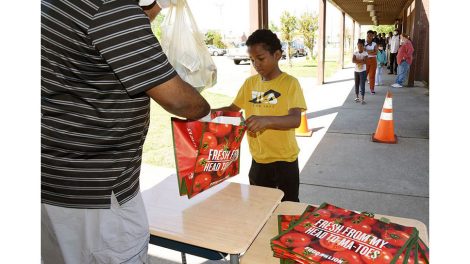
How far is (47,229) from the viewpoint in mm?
1385

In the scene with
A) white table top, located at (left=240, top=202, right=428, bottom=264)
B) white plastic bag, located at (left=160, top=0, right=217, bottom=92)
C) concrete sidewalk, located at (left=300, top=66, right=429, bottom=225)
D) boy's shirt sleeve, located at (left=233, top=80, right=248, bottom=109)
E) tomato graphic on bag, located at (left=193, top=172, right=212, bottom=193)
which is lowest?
concrete sidewalk, located at (left=300, top=66, right=429, bottom=225)

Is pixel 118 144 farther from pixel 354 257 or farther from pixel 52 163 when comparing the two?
pixel 354 257

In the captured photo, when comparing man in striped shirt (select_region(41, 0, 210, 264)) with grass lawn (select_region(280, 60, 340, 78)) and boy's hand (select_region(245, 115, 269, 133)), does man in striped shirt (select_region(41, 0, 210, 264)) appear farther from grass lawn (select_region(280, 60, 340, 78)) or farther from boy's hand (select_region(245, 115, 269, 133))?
grass lawn (select_region(280, 60, 340, 78))

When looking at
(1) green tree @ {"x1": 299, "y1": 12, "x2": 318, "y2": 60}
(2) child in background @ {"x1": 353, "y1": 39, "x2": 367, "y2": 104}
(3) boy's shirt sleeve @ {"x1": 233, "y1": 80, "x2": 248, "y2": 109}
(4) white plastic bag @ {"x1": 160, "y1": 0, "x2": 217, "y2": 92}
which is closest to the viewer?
(4) white plastic bag @ {"x1": 160, "y1": 0, "x2": 217, "y2": 92}

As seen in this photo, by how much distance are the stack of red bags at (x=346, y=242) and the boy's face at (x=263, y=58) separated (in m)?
1.22

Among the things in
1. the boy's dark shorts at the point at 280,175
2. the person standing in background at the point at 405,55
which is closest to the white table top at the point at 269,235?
the boy's dark shorts at the point at 280,175

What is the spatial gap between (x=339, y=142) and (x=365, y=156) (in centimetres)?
80

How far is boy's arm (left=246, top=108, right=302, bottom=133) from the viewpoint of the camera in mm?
2059

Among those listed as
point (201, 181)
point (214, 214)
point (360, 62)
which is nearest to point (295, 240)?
point (214, 214)

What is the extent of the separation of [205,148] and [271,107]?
904 mm

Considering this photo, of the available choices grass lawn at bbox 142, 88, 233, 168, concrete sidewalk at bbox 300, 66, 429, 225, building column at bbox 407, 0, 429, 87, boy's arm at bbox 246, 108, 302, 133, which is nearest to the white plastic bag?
boy's arm at bbox 246, 108, 302, 133

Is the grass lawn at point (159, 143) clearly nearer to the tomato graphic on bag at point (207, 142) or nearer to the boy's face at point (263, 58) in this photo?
Answer: the boy's face at point (263, 58)

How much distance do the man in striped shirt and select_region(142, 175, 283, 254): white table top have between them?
270 mm

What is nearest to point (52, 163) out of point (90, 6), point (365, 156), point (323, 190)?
point (90, 6)
